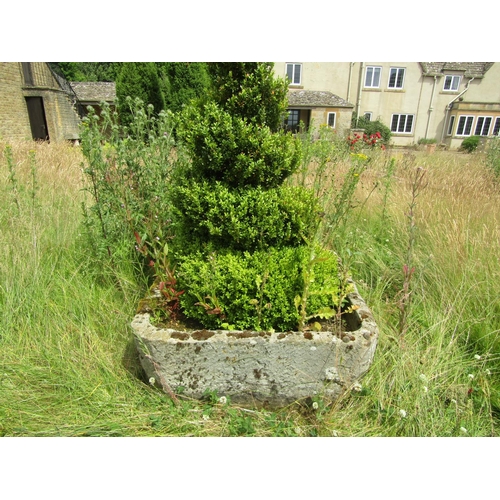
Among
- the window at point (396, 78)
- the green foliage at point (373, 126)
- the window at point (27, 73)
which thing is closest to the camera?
the window at point (27, 73)

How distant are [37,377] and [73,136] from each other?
71.9 feet

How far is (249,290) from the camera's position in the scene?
1964 mm

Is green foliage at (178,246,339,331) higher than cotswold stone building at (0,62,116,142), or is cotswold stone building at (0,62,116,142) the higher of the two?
cotswold stone building at (0,62,116,142)

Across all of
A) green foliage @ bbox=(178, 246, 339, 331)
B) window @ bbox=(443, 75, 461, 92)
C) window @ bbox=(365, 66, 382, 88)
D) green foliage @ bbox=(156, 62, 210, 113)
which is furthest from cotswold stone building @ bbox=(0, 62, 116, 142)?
window @ bbox=(443, 75, 461, 92)

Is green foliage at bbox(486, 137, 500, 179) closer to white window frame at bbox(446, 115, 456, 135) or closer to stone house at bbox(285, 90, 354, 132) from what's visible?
stone house at bbox(285, 90, 354, 132)

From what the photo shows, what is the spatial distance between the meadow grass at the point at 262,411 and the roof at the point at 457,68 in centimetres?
2792

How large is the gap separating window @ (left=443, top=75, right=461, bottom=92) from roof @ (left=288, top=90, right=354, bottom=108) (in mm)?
9497

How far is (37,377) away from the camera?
2014 mm

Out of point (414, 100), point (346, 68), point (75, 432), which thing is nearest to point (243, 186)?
point (75, 432)

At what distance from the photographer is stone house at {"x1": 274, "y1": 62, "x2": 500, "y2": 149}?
24.7 metres

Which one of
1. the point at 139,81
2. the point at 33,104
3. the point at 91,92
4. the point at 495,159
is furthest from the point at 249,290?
the point at 91,92

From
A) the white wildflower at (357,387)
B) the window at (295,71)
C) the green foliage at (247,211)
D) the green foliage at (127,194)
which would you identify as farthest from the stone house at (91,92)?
the white wildflower at (357,387)

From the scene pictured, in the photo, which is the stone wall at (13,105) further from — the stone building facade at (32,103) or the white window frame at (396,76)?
the white window frame at (396,76)

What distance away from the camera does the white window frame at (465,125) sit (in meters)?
26.5
